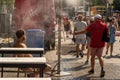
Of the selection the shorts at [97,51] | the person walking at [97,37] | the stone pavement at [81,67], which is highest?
the person walking at [97,37]

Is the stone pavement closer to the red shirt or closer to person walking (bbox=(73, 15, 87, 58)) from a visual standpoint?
person walking (bbox=(73, 15, 87, 58))

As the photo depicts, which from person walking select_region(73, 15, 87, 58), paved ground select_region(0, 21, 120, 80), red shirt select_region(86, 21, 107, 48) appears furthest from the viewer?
person walking select_region(73, 15, 87, 58)

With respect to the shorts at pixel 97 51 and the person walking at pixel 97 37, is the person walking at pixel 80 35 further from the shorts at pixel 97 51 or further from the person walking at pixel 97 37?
the shorts at pixel 97 51

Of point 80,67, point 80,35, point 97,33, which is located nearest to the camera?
point 97,33

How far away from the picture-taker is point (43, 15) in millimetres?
16719

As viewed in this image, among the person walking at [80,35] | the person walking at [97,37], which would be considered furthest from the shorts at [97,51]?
the person walking at [80,35]

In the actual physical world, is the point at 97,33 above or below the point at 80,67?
above

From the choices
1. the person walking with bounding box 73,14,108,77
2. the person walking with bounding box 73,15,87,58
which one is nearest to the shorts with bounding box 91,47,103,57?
the person walking with bounding box 73,14,108,77

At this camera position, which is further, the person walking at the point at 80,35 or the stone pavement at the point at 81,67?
the person walking at the point at 80,35

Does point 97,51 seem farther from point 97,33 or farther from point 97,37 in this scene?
point 97,33

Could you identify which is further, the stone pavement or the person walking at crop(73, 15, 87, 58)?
the person walking at crop(73, 15, 87, 58)

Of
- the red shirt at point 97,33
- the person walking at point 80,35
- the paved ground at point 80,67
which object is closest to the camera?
the paved ground at point 80,67

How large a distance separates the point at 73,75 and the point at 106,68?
1.72 meters

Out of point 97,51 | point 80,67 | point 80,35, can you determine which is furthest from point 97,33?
point 80,35
